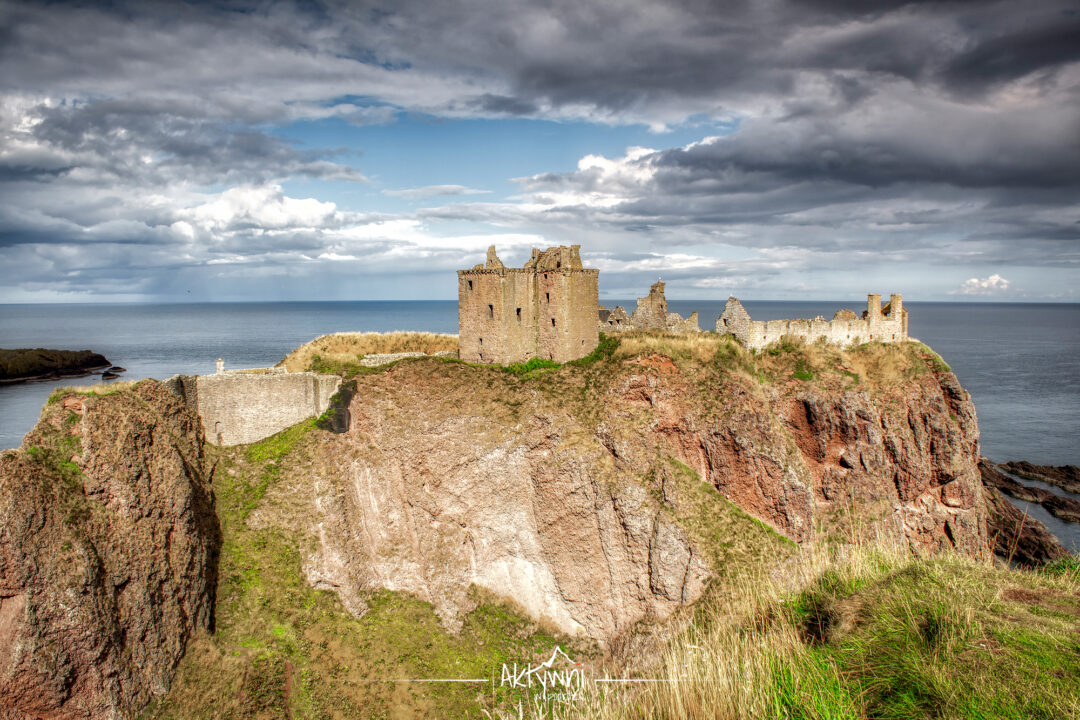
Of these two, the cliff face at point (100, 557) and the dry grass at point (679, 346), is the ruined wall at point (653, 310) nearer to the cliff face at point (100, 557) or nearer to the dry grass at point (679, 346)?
the dry grass at point (679, 346)

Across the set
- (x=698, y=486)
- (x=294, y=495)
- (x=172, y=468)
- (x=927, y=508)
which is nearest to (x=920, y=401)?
(x=927, y=508)

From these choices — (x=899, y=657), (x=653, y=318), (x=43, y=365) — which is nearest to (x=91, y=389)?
(x=899, y=657)

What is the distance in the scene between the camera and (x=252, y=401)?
33906 mm

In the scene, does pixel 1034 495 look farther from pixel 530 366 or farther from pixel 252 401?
pixel 252 401

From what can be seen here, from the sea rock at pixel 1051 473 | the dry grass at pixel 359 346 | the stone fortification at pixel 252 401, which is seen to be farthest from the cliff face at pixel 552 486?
the sea rock at pixel 1051 473

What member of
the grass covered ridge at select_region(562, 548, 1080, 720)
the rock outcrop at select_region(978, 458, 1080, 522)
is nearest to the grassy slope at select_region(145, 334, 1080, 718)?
the grass covered ridge at select_region(562, 548, 1080, 720)

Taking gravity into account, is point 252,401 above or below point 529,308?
below

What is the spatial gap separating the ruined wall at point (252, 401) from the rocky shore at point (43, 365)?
61.6m

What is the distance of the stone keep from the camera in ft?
122

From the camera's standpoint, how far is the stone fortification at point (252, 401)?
33125 millimetres

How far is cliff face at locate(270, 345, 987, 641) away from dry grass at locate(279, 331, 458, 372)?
3.65 meters

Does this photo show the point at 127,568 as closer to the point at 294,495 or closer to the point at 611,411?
the point at 294,495

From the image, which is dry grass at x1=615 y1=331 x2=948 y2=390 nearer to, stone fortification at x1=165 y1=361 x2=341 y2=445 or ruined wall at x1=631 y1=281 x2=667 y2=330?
ruined wall at x1=631 y1=281 x2=667 y2=330

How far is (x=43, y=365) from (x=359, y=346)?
69640mm
